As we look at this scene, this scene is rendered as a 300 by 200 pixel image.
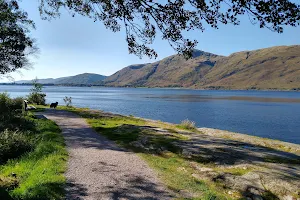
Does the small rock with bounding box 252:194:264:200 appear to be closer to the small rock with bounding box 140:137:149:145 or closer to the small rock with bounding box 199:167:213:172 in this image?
the small rock with bounding box 199:167:213:172

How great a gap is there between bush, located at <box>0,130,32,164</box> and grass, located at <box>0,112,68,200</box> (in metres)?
1.10

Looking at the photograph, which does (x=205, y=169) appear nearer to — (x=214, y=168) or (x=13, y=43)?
(x=214, y=168)

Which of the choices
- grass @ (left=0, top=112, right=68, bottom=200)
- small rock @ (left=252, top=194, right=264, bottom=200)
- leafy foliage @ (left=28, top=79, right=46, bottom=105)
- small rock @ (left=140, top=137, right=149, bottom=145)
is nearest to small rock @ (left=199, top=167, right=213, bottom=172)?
small rock @ (left=252, top=194, right=264, bottom=200)

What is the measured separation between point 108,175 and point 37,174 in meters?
2.72

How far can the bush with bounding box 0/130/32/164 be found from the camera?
13.6 m

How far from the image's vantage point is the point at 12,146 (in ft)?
46.3

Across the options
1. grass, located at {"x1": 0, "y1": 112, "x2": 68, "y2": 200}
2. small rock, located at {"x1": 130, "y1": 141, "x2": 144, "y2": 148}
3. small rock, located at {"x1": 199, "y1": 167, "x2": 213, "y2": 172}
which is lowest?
small rock, located at {"x1": 199, "y1": 167, "x2": 213, "y2": 172}

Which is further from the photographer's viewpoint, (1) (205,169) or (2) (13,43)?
(2) (13,43)

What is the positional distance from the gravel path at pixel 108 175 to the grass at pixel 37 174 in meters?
0.43

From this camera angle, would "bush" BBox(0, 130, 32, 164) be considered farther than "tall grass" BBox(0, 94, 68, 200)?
Yes

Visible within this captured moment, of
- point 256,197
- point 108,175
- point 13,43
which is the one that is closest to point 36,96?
point 13,43

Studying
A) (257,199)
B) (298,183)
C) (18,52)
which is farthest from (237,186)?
(18,52)

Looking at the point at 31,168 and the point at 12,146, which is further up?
the point at 12,146

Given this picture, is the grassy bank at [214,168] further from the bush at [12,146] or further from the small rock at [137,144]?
the bush at [12,146]
